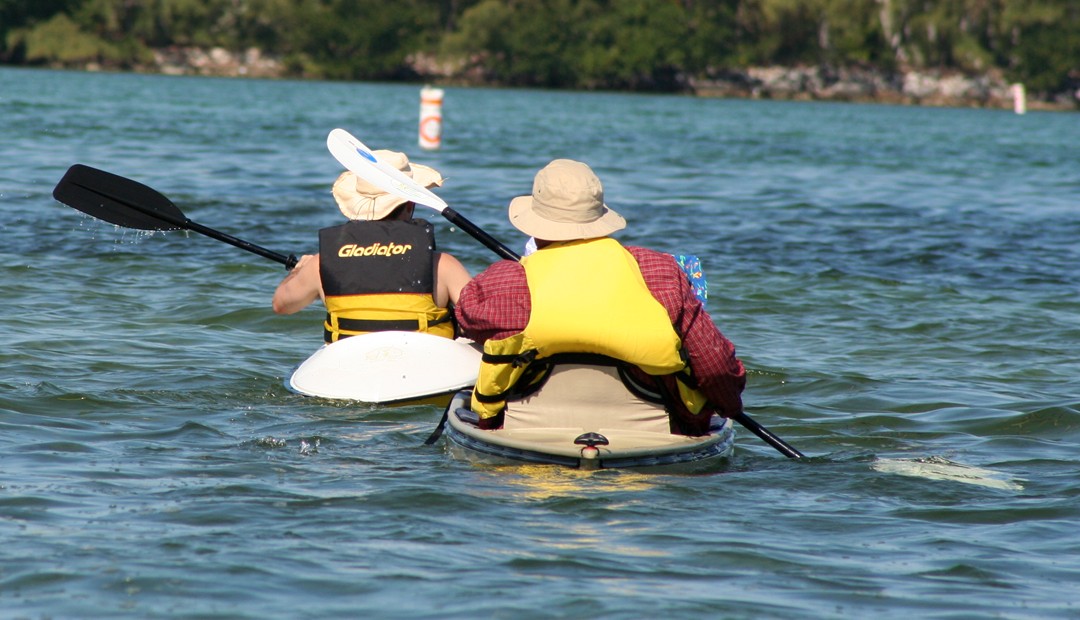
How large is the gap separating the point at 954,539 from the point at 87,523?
9.64 ft

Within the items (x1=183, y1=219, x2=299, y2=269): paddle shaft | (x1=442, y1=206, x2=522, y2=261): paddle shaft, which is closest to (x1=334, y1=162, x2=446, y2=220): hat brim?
(x1=442, y1=206, x2=522, y2=261): paddle shaft

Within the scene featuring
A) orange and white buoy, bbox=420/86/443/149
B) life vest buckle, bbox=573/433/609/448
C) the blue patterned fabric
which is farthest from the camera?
orange and white buoy, bbox=420/86/443/149

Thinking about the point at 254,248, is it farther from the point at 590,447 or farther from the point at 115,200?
the point at 590,447

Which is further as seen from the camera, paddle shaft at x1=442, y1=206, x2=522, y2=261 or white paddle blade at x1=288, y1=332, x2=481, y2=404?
paddle shaft at x1=442, y1=206, x2=522, y2=261

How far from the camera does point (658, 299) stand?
4.98 meters

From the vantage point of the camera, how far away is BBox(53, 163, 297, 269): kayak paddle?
762cm

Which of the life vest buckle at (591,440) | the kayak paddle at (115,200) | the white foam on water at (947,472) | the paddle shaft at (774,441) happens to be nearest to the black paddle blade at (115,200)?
the kayak paddle at (115,200)

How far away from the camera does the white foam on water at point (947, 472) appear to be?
18.4ft

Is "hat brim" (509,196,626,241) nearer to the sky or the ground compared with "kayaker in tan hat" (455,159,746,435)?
nearer to the sky

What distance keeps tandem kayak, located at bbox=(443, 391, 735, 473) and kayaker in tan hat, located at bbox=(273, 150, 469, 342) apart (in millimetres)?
1010

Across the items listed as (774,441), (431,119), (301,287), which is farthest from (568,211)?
(431,119)

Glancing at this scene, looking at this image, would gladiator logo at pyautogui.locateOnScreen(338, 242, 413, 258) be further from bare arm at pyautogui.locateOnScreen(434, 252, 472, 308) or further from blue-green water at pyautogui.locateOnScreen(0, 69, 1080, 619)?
blue-green water at pyautogui.locateOnScreen(0, 69, 1080, 619)

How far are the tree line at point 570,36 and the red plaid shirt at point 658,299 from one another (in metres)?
73.9

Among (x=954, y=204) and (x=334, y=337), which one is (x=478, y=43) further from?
(x=334, y=337)
